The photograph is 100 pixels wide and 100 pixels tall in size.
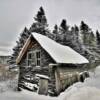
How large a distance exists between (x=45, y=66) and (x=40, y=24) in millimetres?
26633

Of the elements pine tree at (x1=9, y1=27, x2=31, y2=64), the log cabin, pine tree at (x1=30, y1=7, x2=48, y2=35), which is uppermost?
pine tree at (x1=30, y1=7, x2=48, y2=35)

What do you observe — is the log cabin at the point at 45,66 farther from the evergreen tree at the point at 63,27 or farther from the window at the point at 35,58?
the evergreen tree at the point at 63,27

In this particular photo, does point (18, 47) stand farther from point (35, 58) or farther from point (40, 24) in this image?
point (35, 58)

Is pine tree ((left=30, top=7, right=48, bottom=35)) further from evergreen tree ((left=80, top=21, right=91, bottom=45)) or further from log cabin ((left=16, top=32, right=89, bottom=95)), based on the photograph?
evergreen tree ((left=80, top=21, right=91, bottom=45))

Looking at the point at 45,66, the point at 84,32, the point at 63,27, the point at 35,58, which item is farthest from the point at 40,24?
the point at 45,66

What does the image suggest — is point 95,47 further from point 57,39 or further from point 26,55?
point 26,55

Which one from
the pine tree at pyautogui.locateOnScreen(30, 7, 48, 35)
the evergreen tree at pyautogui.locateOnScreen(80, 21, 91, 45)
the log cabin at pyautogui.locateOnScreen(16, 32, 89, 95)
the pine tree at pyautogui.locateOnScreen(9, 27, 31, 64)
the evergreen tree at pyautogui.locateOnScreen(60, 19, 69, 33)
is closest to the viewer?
the log cabin at pyautogui.locateOnScreen(16, 32, 89, 95)

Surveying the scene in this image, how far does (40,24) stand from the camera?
130ft

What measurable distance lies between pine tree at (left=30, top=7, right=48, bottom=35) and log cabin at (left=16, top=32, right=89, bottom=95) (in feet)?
70.6

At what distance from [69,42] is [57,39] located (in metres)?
3.62

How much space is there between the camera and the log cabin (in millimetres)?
13586

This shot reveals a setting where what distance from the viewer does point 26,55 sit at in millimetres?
17047

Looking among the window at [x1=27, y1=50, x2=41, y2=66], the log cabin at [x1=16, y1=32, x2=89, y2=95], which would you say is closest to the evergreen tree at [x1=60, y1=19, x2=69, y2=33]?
the log cabin at [x1=16, y1=32, x2=89, y2=95]

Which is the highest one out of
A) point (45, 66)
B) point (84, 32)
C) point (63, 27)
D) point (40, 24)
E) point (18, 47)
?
point (84, 32)
